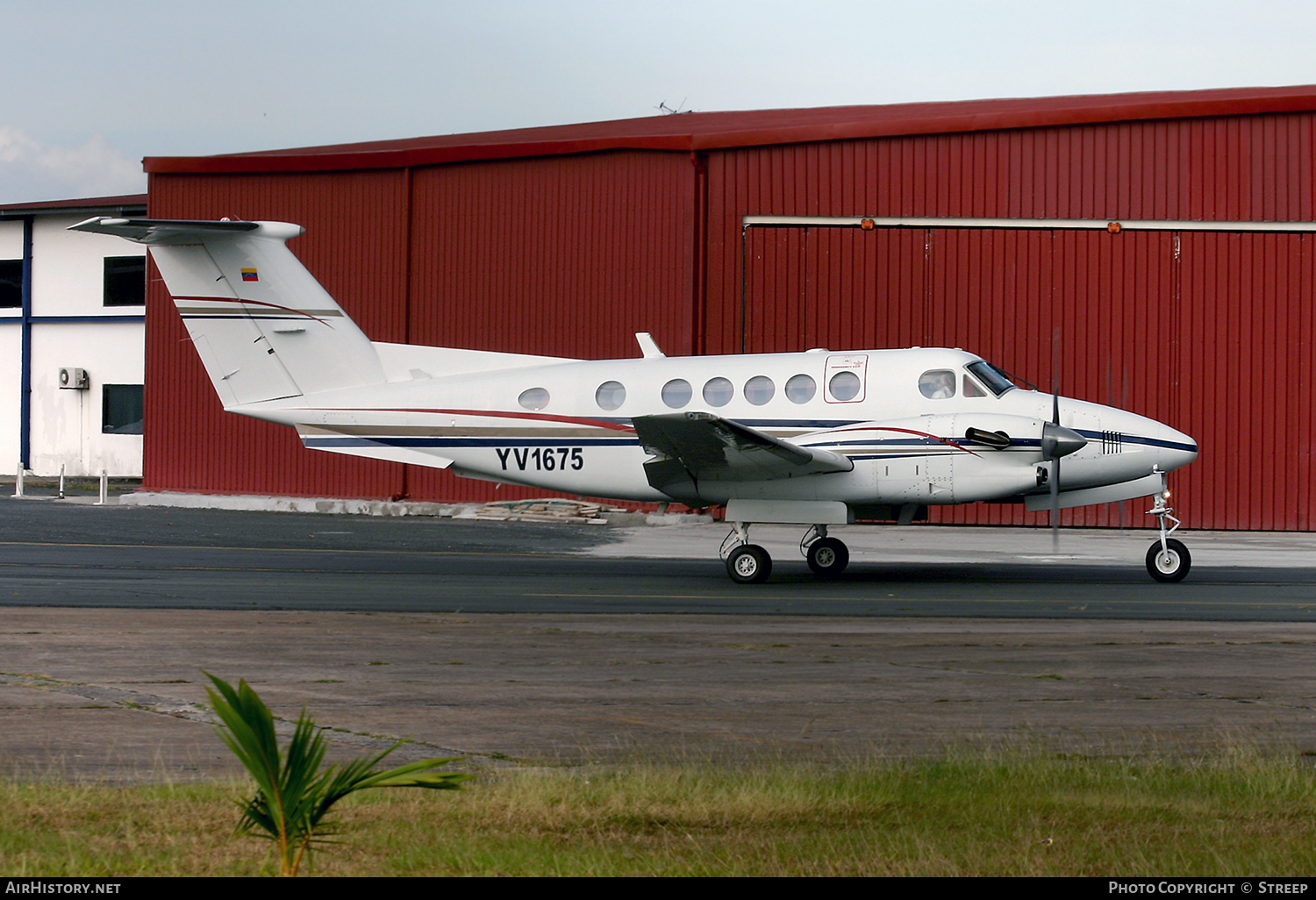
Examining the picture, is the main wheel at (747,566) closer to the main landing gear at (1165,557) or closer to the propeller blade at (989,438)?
the propeller blade at (989,438)

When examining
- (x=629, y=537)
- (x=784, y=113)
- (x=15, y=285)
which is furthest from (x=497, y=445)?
(x=15, y=285)

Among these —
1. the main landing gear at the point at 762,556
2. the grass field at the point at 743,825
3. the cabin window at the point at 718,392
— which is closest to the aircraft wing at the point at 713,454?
the main landing gear at the point at 762,556

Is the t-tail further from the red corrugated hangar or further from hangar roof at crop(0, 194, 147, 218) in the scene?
hangar roof at crop(0, 194, 147, 218)

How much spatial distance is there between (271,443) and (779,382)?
17.1m

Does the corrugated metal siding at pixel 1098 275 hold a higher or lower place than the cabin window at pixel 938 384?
higher

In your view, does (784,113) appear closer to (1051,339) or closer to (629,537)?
(1051,339)

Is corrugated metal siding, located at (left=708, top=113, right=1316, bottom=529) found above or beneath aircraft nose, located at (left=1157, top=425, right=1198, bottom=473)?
above

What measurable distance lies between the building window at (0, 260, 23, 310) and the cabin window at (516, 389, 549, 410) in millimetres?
29504

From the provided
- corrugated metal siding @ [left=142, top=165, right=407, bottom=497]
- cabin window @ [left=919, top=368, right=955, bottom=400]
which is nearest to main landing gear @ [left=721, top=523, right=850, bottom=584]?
cabin window @ [left=919, top=368, right=955, bottom=400]

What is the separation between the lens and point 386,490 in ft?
93.9

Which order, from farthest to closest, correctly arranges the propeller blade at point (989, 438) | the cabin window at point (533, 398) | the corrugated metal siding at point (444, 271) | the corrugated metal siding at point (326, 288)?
1. the corrugated metal siding at point (326, 288)
2. the corrugated metal siding at point (444, 271)
3. the cabin window at point (533, 398)
4. the propeller blade at point (989, 438)

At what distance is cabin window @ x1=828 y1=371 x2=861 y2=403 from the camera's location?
15891mm

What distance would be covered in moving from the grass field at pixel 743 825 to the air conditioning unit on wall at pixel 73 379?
1411 inches

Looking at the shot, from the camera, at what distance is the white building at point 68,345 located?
38.3 meters
